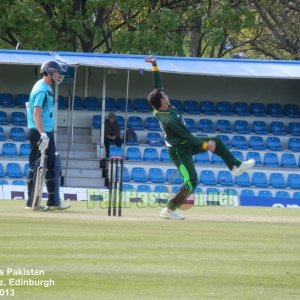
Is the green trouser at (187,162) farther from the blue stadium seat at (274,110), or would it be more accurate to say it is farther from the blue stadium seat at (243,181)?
the blue stadium seat at (274,110)

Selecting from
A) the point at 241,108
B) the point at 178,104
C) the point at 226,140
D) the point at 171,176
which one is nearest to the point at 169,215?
the point at 171,176

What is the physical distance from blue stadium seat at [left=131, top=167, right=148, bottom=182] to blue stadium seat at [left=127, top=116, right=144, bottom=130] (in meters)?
1.94

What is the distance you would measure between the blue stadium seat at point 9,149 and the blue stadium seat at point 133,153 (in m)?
3.01

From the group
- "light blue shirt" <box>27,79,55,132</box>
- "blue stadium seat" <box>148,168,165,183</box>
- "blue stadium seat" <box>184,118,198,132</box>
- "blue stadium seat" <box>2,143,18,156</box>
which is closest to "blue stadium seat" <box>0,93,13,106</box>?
"blue stadium seat" <box>2,143,18,156</box>

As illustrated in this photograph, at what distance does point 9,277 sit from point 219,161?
21.0m

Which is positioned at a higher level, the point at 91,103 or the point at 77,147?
the point at 91,103

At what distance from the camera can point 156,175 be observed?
29.2m

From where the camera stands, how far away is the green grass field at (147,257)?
934 cm

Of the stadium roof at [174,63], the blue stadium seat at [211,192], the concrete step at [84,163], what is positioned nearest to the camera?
the blue stadium seat at [211,192]

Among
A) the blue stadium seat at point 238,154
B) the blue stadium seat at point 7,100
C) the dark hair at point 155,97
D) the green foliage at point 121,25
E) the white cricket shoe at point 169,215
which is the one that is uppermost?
the green foliage at point 121,25

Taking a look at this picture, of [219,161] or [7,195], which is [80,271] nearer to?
[7,195]

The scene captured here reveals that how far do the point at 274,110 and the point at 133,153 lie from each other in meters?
5.02

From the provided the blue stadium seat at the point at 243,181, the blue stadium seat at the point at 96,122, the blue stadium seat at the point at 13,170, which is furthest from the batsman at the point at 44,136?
the blue stadium seat at the point at 96,122

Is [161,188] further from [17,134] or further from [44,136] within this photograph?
[44,136]
